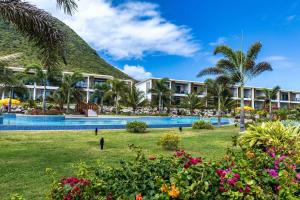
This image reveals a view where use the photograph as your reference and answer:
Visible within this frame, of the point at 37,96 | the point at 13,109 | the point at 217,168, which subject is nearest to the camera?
the point at 217,168

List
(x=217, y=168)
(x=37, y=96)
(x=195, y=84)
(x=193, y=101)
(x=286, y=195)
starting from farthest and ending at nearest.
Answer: (x=195, y=84)
(x=37, y=96)
(x=193, y=101)
(x=217, y=168)
(x=286, y=195)

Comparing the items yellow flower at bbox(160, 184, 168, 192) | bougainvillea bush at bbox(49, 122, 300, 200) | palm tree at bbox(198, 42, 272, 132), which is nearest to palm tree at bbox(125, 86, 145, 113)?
palm tree at bbox(198, 42, 272, 132)

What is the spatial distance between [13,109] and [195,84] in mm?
34956

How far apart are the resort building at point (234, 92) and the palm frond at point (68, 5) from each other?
124ft

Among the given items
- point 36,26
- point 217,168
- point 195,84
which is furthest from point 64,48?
point 195,84

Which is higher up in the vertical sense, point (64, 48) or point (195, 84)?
point (195, 84)

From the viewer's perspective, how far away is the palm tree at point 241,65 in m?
15.9

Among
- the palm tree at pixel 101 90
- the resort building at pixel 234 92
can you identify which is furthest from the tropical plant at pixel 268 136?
the resort building at pixel 234 92

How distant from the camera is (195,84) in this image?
5641cm

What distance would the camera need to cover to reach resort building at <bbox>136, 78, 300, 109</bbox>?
52469 mm

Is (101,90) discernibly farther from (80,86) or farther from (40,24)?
(40,24)

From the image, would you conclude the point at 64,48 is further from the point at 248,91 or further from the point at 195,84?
the point at 248,91

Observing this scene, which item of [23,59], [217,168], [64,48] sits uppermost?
[23,59]

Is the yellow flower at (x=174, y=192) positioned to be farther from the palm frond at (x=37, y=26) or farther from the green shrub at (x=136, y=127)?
the green shrub at (x=136, y=127)
